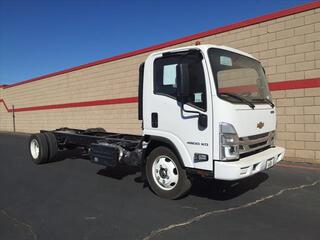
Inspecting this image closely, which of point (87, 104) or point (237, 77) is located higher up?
point (237, 77)

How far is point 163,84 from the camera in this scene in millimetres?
6605

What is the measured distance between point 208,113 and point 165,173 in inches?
57.5

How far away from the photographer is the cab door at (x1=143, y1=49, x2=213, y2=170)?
5.89 m

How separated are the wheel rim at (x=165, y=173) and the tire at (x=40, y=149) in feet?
17.1

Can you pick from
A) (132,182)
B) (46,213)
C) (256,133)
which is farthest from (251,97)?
(46,213)

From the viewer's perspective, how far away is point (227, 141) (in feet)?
18.7

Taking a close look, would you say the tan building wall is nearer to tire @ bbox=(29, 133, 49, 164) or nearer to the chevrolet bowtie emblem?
the chevrolet bowtie emblem

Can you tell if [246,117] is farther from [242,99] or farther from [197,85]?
[197,85]

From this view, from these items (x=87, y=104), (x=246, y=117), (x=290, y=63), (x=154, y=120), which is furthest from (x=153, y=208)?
(x=87, y=104)

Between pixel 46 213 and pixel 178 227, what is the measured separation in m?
2.28

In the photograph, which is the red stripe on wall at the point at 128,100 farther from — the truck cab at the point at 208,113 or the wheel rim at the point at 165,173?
the wheel rim at the point at 165,173

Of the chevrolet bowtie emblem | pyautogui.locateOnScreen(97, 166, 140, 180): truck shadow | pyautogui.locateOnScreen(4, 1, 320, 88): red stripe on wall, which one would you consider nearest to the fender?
the chevrolet bowtie emblem

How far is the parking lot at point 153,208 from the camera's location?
5.14m

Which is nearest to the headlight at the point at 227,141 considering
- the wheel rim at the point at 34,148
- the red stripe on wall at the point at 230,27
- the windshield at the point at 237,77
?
the windshield at the point at 237,77
